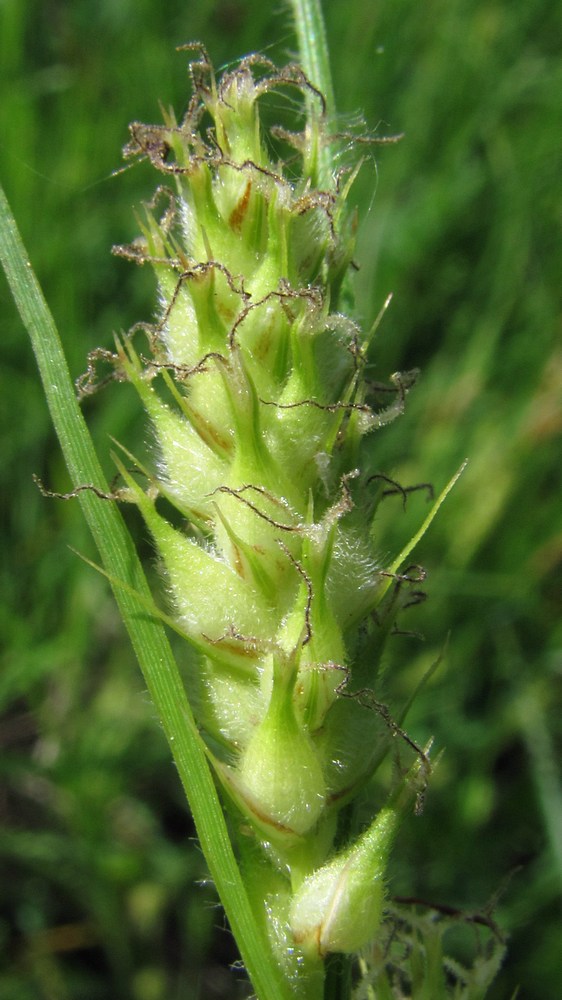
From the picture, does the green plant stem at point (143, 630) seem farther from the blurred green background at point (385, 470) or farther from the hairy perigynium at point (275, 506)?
the blurred green background at point (385, 470)

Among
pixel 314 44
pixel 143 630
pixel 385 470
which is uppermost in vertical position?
pixel 314 44

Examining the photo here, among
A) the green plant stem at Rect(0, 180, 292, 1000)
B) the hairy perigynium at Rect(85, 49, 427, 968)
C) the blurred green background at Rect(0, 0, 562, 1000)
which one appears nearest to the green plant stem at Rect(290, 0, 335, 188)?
the hairy perigynium at Rect(85, 49, 427, 968)

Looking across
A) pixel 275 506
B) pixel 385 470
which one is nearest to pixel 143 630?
pixel 275 506

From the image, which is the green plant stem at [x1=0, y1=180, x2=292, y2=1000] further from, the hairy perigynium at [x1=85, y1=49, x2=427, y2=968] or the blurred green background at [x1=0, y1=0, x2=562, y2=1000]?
the blurred green background at [x1=0, y1=0, x2=562, y2=1000]

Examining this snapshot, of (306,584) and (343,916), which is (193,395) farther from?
(343,916)

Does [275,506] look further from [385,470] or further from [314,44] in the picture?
[385,470]

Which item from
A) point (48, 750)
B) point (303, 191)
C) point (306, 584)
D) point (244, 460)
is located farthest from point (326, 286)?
point (48, 750)

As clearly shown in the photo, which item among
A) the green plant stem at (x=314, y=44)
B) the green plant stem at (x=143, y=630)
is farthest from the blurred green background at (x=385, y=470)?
the green plant stem at (x=143, y=630)
